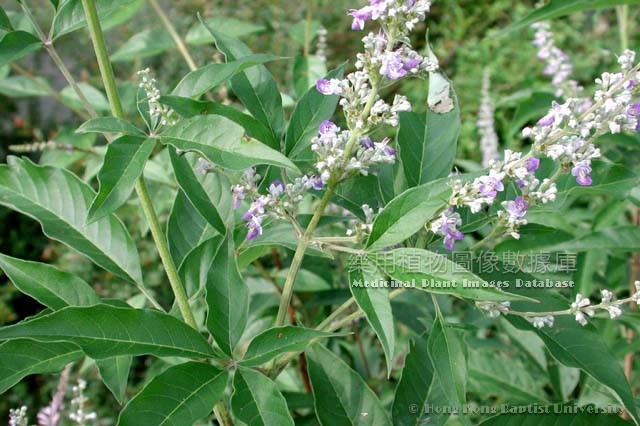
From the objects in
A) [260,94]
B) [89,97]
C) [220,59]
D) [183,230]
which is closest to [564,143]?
[260,94]

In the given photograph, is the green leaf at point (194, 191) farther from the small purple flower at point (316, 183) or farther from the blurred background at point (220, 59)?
the blurred background at point (220, 59)

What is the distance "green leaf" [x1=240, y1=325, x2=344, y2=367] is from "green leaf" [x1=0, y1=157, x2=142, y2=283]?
1.16 ft

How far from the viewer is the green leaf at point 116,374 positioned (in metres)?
1.20

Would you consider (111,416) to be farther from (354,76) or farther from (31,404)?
(354,76)

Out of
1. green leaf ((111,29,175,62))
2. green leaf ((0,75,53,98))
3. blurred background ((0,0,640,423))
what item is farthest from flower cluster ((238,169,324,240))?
green leaf ((0,75,53,98))

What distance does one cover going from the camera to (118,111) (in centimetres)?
107

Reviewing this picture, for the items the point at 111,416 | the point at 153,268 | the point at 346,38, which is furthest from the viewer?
the point at 346,38

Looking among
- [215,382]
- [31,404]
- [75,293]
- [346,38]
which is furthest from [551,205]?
[346,38]

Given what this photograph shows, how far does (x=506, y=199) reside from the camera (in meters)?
1.22

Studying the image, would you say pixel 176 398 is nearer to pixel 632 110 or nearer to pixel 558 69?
pixel 632 110

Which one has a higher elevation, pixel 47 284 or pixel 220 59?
pixel 220 59

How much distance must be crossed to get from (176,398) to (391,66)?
21.9 inches

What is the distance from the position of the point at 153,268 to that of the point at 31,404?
954 mm

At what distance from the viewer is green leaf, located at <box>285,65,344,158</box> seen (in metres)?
1.12
